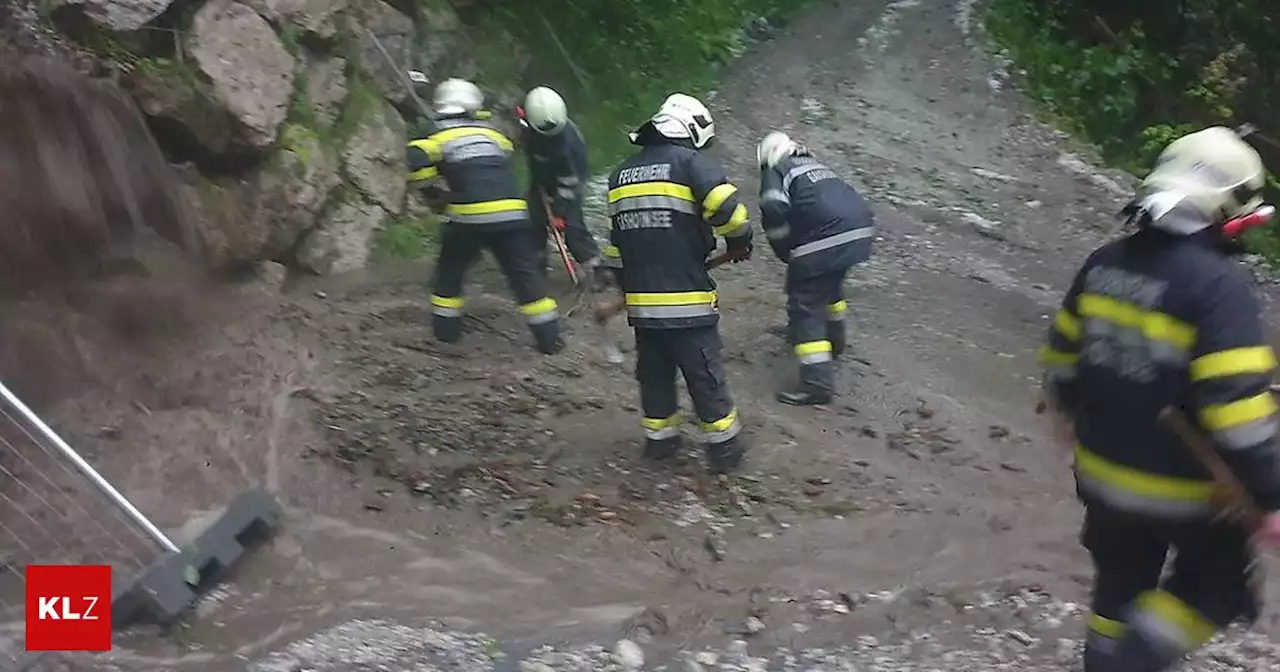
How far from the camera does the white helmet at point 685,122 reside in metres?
4.79

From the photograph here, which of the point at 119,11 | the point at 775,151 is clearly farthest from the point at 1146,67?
the point at 119,11

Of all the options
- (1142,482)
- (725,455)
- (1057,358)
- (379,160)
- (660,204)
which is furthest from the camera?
(379,160)

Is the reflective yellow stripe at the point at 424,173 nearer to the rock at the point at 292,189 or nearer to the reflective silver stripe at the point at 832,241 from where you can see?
the rock at the point at 292,189

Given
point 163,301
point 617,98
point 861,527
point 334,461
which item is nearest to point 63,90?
point 163,301

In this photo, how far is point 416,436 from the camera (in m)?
5.50

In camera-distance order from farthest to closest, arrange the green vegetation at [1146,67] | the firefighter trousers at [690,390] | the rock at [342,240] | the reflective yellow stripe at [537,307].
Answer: the green vegetation at [1146,67], the rock at [342,240], the reflective yellow stripe at [537,307], the firefighter trousers at [690,390]

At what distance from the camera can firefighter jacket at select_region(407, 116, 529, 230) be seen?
6336 millimetres

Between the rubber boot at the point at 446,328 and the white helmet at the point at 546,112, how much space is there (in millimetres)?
1391

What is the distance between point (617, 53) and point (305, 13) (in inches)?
183

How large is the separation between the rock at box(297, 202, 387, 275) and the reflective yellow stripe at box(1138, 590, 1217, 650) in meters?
6.13

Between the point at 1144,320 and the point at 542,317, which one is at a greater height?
the point at 1144,320

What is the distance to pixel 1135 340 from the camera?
2.72 metres

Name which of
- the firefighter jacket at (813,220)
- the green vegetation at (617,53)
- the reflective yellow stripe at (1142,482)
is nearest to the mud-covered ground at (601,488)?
the firefighter jacket at (813,220)

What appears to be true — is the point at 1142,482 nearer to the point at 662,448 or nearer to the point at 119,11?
the point at 662,448
